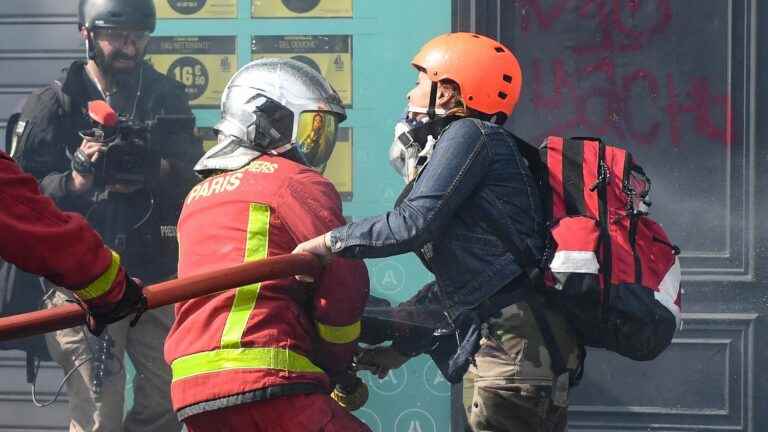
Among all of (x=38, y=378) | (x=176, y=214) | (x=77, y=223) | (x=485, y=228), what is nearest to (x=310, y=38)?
(x=176, y=214)

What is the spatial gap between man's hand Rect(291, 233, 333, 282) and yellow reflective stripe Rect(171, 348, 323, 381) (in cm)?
25

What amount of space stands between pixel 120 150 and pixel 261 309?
233cm

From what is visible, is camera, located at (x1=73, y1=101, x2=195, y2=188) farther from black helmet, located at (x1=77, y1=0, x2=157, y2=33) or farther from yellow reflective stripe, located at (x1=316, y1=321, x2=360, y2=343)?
yellow reflective stripe, located at (x1=316, y1=321, x2=360, y2=343)

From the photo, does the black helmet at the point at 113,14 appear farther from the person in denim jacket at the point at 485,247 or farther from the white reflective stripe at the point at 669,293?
the white reflective stripe at the point at 669,293

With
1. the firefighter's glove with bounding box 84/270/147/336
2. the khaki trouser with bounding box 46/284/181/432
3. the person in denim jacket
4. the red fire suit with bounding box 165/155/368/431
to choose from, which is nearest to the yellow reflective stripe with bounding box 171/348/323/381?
the red fire suit with bounding box 165/155/368/431

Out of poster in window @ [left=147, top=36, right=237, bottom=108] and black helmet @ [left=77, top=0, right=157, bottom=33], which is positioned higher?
black helmet @ [left=77, top=0, right=157, bottom=33]

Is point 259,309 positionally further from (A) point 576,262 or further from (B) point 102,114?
(B) point 102,114

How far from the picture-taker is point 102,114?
19.2ft

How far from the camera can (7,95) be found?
648 cm

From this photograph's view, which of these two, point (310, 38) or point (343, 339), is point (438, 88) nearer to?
point (343, 339)

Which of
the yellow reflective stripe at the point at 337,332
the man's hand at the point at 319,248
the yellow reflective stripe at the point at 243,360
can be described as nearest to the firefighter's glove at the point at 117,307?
the yellow reflective stripe at the point at 243,360

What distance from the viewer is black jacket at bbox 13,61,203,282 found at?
6047mm

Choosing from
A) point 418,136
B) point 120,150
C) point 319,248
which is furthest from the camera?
point 120,150

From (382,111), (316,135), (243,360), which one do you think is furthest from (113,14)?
(243,360)
